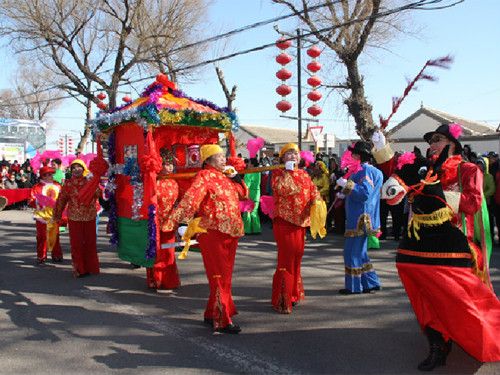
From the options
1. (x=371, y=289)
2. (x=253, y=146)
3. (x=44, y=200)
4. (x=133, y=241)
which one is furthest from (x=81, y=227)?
(x=371, y=289)

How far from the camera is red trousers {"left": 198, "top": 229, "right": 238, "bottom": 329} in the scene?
4926 millimetres

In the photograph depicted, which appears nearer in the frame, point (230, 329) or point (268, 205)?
point (230, 329)

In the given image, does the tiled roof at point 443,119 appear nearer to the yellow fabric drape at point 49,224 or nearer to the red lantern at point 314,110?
the red lantern at point 314,110

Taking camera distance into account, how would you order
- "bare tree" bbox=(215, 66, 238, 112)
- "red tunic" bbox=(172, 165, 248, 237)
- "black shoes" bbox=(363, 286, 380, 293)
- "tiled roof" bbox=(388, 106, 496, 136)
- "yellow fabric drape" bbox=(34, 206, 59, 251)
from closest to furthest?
"red tunic" bbox=(172, 165, 248, 237), "black shoes" bbox=(363, 286, 380, 293), "yellow fabric drape" bbox=(34, 206, 59, 251), "bare tree" bbox=(215, 66, 238, 112), "tiled roof" bbox=(388, 106, 496, 136)

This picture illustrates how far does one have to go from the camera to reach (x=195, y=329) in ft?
16.8

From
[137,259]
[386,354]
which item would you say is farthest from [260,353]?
[137,259]

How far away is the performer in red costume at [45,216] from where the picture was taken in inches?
349

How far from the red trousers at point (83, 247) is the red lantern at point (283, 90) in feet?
28.8

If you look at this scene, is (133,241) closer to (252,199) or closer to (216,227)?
(216,227)

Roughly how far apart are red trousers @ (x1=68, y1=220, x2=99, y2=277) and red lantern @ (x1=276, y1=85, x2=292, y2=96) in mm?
8767

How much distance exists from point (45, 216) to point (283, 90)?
27.7ft

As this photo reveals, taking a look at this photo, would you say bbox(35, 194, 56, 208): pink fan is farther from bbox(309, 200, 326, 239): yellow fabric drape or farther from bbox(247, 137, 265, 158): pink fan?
bbox(309, 200, 326, 239): yellow fabric drape

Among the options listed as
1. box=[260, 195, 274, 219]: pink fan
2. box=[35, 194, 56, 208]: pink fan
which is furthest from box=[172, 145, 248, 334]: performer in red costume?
box=[35, 194, 56, 208]: pink fan

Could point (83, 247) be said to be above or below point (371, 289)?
above
